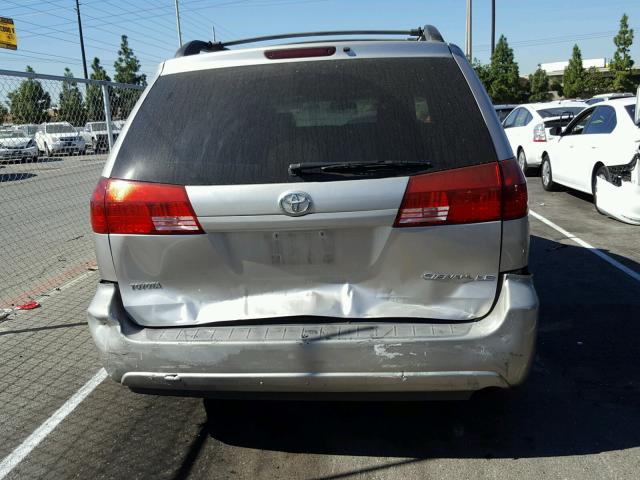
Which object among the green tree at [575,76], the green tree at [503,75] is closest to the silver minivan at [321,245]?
the green tree at [503,75]

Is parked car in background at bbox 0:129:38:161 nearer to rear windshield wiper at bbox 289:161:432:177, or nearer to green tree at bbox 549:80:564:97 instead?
rear windshield wiper at bbox 289:161:432:177

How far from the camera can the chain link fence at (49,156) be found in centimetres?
589

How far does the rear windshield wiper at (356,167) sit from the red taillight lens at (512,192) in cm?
35

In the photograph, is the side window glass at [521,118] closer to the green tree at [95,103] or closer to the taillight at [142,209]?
the green tree at [95,103]

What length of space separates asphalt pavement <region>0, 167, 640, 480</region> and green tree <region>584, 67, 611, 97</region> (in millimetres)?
47477

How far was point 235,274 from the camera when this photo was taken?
9.02ft

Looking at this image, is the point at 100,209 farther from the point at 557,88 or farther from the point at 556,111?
the point at 557,88

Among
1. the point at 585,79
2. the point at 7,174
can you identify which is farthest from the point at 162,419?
the point at 585,79

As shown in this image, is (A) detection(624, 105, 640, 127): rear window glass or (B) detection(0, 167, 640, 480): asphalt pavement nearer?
(B) detection(0, 167, 640, 480): asphalt pavement

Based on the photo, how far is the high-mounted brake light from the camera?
9.82ft

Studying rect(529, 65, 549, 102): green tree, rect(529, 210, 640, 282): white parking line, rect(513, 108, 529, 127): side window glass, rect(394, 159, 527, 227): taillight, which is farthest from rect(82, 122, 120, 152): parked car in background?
rect(529, 65, 549, 102): green tree

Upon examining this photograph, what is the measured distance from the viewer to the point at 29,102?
19.5 ft

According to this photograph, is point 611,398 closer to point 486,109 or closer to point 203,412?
point 486,109

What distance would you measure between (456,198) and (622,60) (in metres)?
49.5
